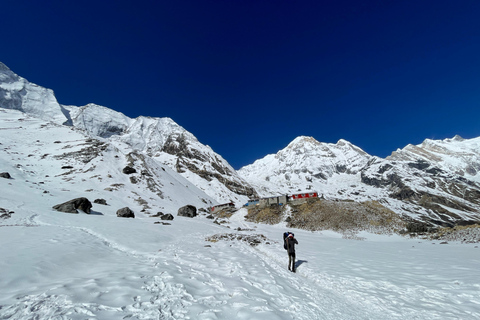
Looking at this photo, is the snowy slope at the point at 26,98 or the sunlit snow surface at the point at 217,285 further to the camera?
the snowy slope at the point at 26,98

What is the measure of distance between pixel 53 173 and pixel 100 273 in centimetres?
5793

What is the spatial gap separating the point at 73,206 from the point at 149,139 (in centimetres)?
17316

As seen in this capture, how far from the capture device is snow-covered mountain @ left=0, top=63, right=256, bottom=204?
120 meters

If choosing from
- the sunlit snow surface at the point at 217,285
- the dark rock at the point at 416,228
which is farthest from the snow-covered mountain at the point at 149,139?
the sunlit snow surface at the point at 217,285

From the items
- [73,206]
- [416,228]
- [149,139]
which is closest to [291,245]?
[416,228]

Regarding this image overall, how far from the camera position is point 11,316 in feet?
13.4

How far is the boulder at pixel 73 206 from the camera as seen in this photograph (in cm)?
2493

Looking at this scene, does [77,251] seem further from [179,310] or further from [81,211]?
→ [81,211]

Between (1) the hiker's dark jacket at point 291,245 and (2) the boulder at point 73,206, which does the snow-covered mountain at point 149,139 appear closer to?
(2) the boulder at point 73,206

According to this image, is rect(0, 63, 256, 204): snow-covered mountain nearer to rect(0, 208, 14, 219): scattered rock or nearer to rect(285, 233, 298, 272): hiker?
rect(0, 208, 14, 219): scattered rock

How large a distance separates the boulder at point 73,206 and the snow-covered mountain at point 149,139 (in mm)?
72259

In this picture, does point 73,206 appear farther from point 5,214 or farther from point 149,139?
point 149,139

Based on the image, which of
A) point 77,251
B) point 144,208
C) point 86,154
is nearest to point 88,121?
point 86,154

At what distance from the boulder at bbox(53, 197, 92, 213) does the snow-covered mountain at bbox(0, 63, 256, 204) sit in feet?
237
